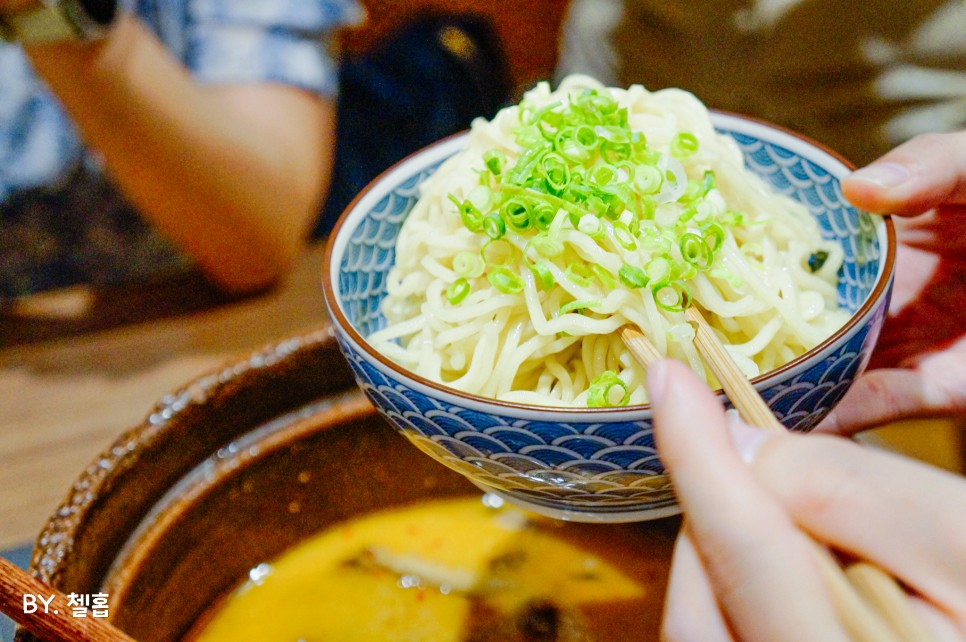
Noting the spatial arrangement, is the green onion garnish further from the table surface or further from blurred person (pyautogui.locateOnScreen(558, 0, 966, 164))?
blurred person (pyautogui.locateOnScreen(558, 0, 966, 164))

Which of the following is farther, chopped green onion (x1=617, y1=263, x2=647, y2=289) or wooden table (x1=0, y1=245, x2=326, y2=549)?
wooden table (x1=0, y1=245, x2=326, y2=549)

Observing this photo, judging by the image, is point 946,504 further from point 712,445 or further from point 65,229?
point 65,229

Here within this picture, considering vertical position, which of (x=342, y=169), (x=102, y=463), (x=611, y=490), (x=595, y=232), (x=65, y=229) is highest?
(x=595, y=232)

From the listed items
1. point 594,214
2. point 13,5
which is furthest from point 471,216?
point 13,5

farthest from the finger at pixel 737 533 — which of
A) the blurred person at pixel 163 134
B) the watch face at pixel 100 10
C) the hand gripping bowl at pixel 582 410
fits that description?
the watch face at pixel 100 10

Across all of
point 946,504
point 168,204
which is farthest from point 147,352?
point 946,504

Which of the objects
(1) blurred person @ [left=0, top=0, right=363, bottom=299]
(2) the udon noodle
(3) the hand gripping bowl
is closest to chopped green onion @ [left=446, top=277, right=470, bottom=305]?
(2) the udon noodle

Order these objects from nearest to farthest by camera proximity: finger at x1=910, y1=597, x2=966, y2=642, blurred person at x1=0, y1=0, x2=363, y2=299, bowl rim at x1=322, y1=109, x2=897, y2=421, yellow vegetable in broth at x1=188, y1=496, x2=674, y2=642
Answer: finger at x1=910, y1=597, x2=966, y2=642
bowl rim at x1=322, y1=109, x2=897, y2=421
yellow vegetable in broth at x1=188, y1=496, x2=674, y2=642
blurred person at x1=0, y1=0, x2=363, y2=299

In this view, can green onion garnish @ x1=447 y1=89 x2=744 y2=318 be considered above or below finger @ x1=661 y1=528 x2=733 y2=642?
above
